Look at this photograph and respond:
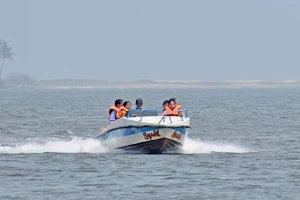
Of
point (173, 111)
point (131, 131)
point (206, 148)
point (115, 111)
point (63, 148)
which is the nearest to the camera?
point (131, 131)

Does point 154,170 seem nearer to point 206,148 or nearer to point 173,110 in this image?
point 173,110

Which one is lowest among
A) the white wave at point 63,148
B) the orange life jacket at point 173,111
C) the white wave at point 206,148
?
the white wave at point 63,148

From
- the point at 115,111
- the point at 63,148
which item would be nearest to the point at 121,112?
the point at 115,111

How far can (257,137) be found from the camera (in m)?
53.9

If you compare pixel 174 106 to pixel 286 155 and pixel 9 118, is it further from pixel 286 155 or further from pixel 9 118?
pixel 9 118

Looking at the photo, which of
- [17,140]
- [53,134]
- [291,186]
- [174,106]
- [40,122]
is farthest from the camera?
[40,122]

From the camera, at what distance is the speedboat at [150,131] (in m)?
41.1

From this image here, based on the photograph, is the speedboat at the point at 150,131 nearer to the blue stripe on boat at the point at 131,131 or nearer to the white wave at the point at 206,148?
the blue stripe on boat at the point at 131,131

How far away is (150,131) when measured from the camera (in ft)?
135

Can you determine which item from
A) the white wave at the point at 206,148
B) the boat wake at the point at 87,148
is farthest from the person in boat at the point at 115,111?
the white wave at the point at 206,148

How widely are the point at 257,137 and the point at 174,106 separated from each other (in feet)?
41.0

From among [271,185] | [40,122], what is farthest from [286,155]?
[40,122]

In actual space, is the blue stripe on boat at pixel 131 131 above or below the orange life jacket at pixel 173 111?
below

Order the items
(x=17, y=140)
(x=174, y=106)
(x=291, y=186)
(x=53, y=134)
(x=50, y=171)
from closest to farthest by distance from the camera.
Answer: (x=291, y=186)
(x=50, y=171)
(x=174, y=106)
(x=17, y=140)
(x=53, y=134)
